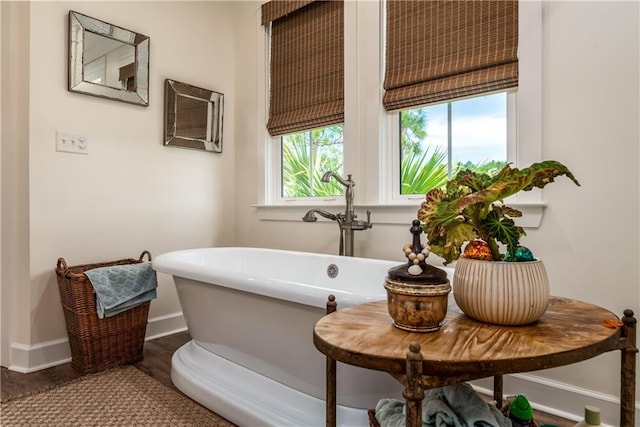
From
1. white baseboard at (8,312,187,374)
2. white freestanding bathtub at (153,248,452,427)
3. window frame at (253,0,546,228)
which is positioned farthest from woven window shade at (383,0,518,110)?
white baseboard at (8,312,187,374)

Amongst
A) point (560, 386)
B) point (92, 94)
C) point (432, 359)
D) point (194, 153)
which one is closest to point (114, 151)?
point (92, 94)

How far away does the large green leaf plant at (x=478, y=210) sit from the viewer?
84cm

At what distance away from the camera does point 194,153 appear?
2.79 m

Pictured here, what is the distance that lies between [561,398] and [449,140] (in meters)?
1.30

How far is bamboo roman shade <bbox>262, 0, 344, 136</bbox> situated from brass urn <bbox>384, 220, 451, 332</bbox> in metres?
1.73

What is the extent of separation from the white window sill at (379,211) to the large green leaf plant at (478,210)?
867 millimetres

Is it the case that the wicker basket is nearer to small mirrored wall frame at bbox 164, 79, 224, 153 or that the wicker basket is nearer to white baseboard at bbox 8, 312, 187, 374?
white baseboard at bbox 8, 312, 187, 374

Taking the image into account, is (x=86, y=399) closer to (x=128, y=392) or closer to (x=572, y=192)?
(x=128, y=392)

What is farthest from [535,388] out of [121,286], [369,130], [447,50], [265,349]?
[121,286]

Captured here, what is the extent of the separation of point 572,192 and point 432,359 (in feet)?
4.26

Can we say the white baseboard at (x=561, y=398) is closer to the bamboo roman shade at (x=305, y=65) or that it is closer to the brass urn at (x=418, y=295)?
the brass urn at (x=418, y=295)

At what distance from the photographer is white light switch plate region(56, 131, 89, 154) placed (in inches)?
83.9

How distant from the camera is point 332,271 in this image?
2.11 meters

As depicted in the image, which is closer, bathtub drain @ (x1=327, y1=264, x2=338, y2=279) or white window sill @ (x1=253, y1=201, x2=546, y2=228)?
white window sill @ (x1=253, y1=201, x2=546, y2=228)
